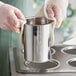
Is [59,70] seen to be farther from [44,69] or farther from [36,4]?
[36,4]

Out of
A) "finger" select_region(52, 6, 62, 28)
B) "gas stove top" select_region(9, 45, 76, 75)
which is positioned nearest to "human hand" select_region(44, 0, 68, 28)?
"finger" select_region(52, 6, 62, 28)

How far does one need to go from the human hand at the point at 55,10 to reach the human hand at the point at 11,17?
113 mm

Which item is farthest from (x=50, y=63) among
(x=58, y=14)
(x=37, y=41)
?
(x=58, y=14)

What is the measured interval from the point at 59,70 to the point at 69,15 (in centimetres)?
162

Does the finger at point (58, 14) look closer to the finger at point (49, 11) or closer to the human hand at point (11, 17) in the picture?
the finger at point (49, 11)

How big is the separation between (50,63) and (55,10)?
24cm

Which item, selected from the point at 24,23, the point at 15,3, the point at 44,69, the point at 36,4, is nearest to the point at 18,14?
the point at 24,23

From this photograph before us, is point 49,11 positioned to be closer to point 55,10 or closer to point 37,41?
point 55,10

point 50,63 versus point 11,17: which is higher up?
point 11,17

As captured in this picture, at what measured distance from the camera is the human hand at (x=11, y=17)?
0.87 metres

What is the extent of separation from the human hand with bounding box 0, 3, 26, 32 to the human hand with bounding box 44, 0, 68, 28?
0.11 meters

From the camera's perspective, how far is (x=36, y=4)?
1.99 metres

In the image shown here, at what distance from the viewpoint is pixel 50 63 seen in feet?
2.94

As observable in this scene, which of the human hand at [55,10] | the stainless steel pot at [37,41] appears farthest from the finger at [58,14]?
the stainless steel pot at [37,41]
